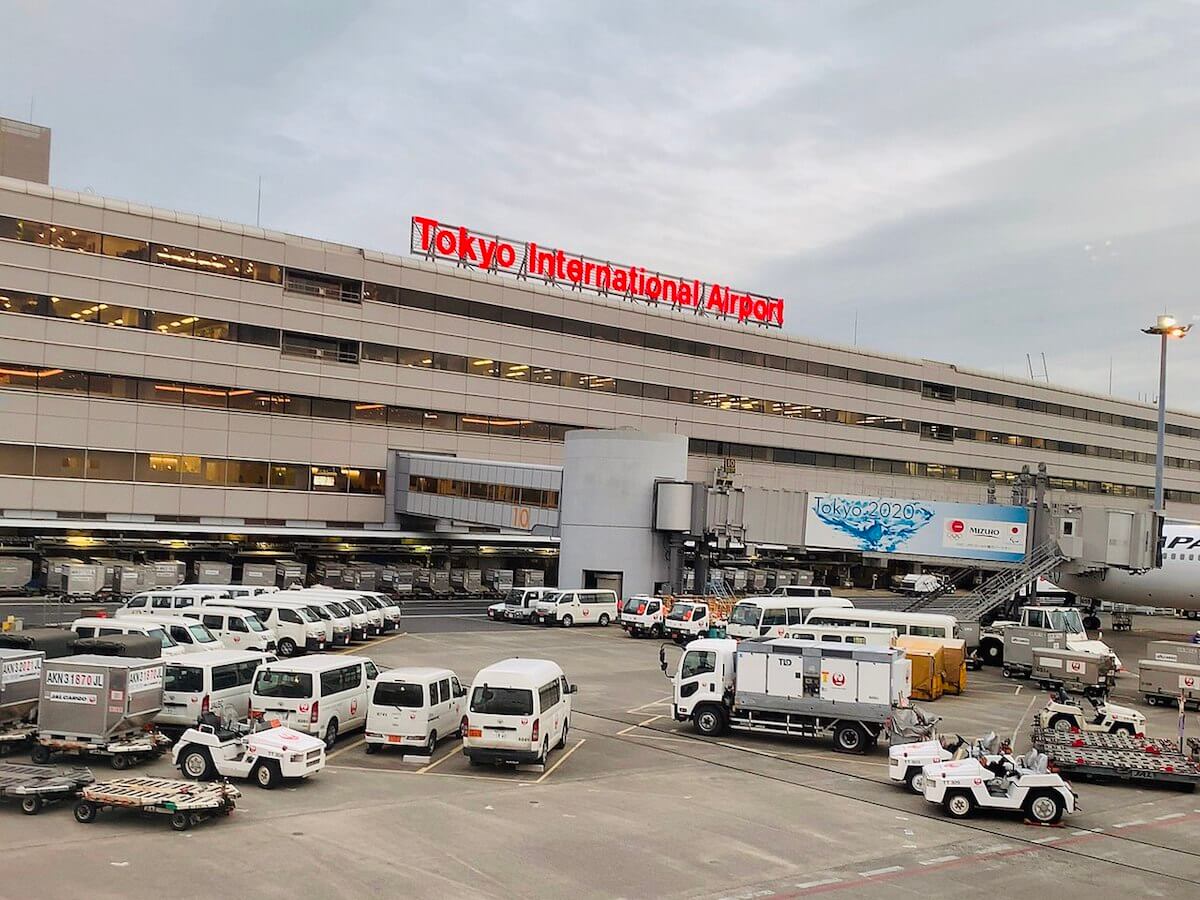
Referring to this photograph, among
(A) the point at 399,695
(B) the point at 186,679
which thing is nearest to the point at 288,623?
(B) the point at 186,679

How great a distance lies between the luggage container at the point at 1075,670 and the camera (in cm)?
3892

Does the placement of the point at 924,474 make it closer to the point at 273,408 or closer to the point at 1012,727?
the point at 273,408

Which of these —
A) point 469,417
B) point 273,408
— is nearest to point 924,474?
point 469,417

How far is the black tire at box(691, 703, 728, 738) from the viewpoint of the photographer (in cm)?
2959

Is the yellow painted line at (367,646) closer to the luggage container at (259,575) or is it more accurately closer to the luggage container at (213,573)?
the luggage container at (259,575)

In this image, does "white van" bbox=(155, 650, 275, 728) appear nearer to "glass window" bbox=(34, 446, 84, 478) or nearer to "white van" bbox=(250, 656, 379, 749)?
"white van" bbox=(250, 656, 379, 749)

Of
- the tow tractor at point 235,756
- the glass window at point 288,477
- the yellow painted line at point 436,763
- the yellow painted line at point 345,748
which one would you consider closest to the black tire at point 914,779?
the yellow painted line at point 436,763

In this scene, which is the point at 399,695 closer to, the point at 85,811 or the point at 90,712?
the point at 90,712

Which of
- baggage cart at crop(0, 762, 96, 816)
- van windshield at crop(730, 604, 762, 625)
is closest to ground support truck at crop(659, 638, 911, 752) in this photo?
baggage cart at crop(0, 762, 96, 816)

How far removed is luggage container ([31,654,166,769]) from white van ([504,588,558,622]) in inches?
1374

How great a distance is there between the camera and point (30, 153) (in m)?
81.7

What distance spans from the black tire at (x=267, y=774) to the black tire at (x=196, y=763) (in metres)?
0.93

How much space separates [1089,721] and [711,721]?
10.7m

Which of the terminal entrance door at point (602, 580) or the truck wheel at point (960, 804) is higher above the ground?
the terminal entrance door at point (602, 580)
